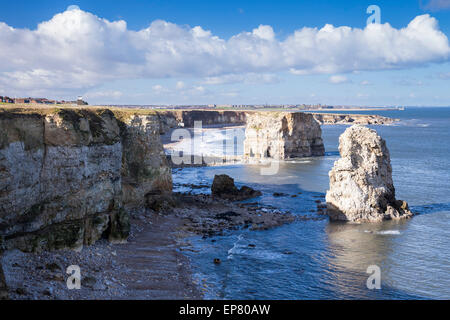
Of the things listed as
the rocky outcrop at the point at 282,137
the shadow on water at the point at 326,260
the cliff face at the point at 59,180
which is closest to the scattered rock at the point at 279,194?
the shadow on water at the point at 326,260

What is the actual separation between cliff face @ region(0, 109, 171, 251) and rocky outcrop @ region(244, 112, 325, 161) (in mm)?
54440

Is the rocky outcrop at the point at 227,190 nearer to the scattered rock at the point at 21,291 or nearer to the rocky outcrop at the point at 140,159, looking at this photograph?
the rocky outcrop at the point at 140,159

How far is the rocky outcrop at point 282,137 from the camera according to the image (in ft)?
274

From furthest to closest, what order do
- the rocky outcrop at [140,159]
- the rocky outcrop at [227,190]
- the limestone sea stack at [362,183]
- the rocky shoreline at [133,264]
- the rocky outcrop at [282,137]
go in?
the rocky outcrop at [282,137] → the rocky outcrop at [227,190] → the limestone sea stack at [362,183] → the rocky outcrop at [140,159] → the rocky shoreline at [133,264]

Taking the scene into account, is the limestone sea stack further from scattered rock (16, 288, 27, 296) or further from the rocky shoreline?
scattered rock (16, 288, 27, 296)

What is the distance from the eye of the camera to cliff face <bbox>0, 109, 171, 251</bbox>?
21.9 metres

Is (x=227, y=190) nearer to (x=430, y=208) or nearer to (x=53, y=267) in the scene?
(x=430, y=208)

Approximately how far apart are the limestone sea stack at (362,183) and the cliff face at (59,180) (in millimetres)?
19779

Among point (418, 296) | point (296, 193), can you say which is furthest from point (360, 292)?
point (296, 193)

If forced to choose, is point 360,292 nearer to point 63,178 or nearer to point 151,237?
point 151,237

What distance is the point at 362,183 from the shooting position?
36.9 m

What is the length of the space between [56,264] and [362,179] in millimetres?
26651

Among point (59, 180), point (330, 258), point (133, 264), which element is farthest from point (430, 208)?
point (59, 180)

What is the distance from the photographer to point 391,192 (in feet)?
128
